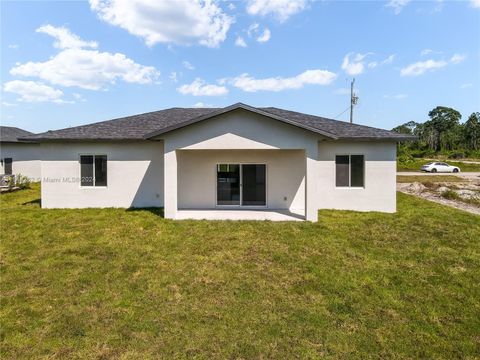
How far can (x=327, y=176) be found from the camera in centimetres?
1202

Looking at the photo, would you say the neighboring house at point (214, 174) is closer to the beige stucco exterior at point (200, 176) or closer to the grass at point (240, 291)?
the beige stucco exterior at point (200, 176)

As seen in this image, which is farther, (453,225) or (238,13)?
(238,13)

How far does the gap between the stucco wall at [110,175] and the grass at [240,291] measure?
2.85 m

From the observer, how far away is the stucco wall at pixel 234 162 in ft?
39.9

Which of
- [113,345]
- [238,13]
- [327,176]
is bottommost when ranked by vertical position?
[113,345]

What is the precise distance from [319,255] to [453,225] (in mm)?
6236

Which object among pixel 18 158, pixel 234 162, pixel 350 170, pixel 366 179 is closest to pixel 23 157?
pixel 18 158

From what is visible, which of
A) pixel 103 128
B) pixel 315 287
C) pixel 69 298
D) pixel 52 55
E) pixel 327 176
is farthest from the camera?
pixel 52 55

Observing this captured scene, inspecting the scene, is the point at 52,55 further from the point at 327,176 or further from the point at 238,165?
the point at 327,176

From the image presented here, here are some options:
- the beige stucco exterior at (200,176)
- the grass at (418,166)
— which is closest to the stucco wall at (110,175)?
the beige stucco exterior at (200,176)

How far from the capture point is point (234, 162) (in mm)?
12188

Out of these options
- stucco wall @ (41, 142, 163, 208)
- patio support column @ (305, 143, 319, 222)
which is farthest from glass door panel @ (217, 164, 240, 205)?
patio support column @ (305, 143, 319, 222)

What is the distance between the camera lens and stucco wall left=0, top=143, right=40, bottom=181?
73.7 ft

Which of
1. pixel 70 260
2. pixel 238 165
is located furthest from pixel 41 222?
pixel 238 165
